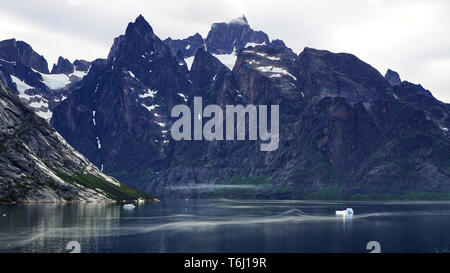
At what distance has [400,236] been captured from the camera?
491 feet

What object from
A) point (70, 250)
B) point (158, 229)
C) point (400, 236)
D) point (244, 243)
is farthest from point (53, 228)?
point (400, 236)

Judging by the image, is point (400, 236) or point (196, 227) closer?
point (400, 236)

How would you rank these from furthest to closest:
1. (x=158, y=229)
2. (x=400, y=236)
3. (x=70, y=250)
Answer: (x=158, y=229)
(x=400, y=236)
(x=70, y=250)

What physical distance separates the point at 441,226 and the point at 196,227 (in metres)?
91.4
